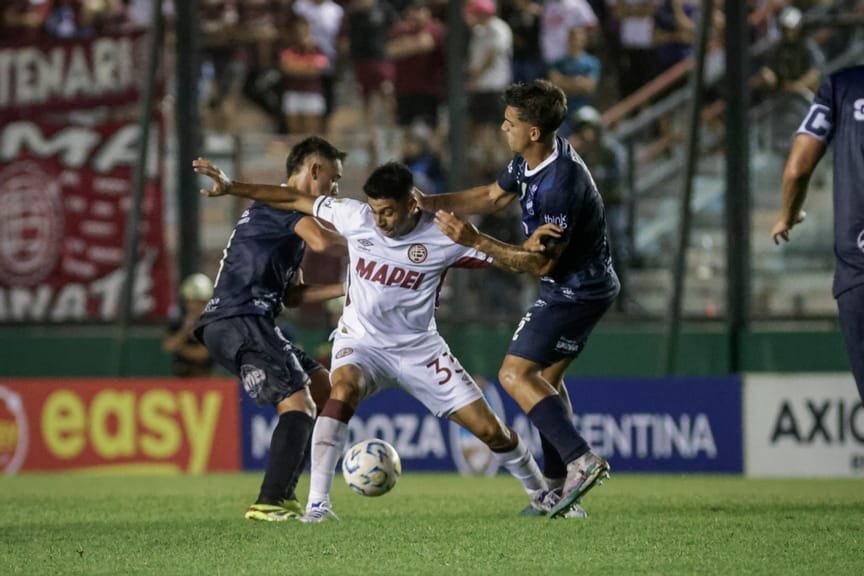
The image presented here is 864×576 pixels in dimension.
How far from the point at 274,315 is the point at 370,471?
4.10ft

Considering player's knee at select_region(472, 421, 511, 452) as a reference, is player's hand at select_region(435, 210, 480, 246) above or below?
above

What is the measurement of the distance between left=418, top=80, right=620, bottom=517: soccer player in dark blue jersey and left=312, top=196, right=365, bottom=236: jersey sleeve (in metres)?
0.44

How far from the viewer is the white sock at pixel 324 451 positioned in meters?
8.95

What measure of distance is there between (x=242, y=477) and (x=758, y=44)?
21.3ft

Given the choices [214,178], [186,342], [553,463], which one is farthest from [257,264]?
[186,342]

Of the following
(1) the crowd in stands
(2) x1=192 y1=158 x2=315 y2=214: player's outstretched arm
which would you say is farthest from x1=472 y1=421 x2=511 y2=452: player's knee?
(1) the crowd in stands

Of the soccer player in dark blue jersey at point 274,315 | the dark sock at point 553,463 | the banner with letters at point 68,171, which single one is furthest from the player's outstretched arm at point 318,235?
the banner with letters at point 68,171

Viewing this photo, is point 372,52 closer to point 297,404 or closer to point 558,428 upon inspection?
point 297,404

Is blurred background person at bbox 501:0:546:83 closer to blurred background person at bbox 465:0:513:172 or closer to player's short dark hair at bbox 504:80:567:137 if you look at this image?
blurred background person at bbox 465:0:513:172

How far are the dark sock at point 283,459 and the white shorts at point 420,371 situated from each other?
1.33 feet

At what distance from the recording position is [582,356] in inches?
653

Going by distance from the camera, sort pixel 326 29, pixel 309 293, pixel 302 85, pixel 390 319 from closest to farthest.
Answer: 1. pixel 390 319
2. pixel 309 293
3. pixel 302 85
4. pixel 326 29

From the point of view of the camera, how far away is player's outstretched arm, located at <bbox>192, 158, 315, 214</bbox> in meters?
9.10

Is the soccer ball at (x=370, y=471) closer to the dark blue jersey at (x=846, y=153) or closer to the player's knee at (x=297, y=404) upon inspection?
the player's knee at (x=297, y=404)
